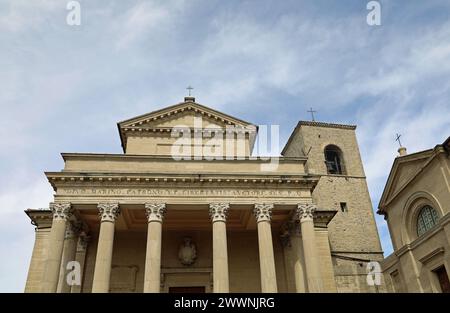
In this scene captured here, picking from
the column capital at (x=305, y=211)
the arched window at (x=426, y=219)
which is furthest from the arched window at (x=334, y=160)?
the column capital at (x=305, y=211)

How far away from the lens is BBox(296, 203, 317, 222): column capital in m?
16.2

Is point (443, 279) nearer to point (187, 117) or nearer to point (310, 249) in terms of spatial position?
point (310, 249)

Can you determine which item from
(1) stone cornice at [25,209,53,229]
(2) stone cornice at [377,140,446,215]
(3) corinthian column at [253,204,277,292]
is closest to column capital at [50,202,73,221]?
(1) stone cornice at [25,209,53,229]

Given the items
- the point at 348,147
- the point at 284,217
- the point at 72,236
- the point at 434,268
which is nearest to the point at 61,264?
the point at 72,236

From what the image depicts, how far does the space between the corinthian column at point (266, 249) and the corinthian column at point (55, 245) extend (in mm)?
7732

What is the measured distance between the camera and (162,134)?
20984 mm

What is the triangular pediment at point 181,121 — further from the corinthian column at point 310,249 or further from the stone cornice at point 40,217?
the corinthian column at point 310,249

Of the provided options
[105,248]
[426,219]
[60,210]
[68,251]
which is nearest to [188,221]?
[105,248]

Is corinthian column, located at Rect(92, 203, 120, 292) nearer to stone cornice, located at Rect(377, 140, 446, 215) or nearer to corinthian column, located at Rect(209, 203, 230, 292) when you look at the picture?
corinthian column, located at Rect(209, 203, 230, 292)

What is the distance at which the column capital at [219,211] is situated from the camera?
52.2ft

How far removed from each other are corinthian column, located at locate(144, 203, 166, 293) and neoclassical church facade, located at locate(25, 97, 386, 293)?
0.13ft

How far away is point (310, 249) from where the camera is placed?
15539 millimetres

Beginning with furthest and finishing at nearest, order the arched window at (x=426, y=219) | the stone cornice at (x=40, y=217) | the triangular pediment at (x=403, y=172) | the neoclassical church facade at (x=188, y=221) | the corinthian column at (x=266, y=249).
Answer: the stone cornice at (x=40, y=217), the triangular pediment at (x=403, y=172), the arched window at (x=426, y=219), the neoclassical church facade at (x=188, y=221), the corinthian column at (x=266, y=249)
